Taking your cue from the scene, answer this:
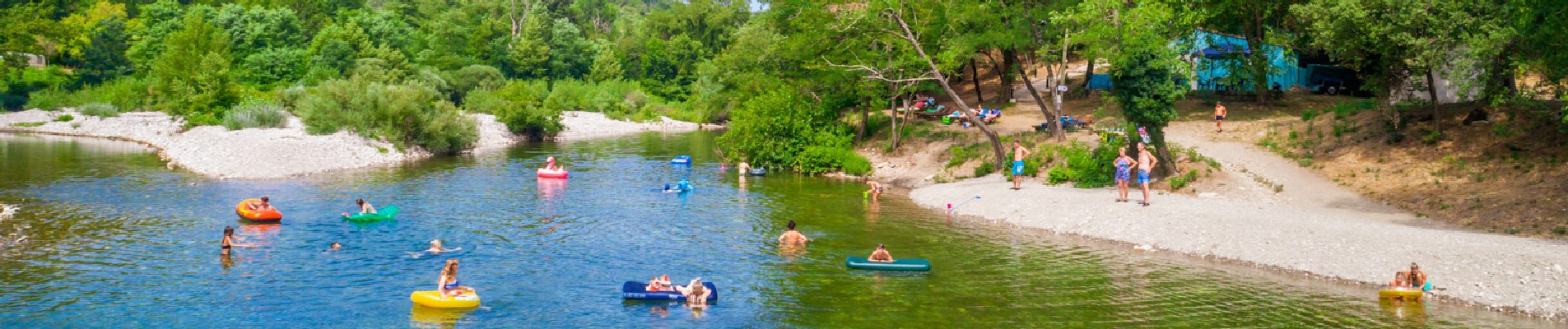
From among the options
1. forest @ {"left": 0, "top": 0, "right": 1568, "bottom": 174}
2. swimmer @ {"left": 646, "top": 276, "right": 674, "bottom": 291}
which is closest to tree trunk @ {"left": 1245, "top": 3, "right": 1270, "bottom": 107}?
forest @ {"left": 0, "top": 0, "right": 1568, "bottom": 174}

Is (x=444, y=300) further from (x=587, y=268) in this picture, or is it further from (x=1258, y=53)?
(x=1258, y=53)

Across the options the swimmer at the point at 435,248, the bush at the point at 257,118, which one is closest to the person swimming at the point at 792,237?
the swimmer at the point at 435,248

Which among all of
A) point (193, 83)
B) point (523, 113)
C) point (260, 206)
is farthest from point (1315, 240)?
point (193, 83)

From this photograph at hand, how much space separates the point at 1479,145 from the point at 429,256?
34.6m

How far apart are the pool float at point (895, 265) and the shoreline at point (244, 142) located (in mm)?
31482

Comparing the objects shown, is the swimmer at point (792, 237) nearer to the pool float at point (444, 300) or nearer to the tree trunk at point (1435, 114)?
the pool float at point (444, 300)

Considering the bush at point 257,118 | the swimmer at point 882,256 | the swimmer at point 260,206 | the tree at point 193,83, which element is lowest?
the swimmer at point 882,256

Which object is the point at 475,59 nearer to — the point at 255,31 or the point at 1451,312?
the point at 255,31

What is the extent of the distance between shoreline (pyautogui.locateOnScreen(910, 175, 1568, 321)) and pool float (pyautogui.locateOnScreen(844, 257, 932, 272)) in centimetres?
766

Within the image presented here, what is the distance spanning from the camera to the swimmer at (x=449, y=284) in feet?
67.6

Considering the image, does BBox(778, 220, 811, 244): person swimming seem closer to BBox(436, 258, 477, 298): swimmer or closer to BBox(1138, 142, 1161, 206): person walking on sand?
BBox(436, 258, 477, 298): swimmer

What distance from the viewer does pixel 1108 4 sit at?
38.2 metres

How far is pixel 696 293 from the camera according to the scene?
69.3 feet

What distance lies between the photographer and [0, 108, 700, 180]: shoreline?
47.7 m
